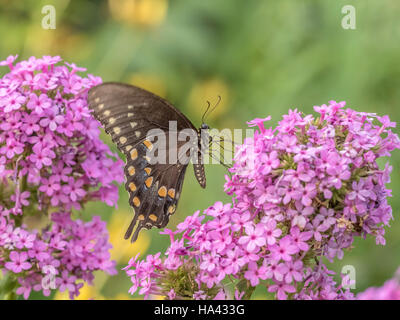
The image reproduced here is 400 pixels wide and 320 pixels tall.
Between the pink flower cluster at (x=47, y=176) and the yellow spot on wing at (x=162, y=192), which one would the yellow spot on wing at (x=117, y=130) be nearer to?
the pink flower cluster at (x=47, y=176)

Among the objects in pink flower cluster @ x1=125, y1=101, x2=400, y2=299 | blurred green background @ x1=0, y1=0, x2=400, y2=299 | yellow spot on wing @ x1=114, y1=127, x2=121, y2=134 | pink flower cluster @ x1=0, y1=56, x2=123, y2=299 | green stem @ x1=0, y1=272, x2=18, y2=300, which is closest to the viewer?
pink flower cluster @ x1=125, y1=101, x2=400, y2=299

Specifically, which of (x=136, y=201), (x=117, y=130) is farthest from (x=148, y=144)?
(x=136, y=201)

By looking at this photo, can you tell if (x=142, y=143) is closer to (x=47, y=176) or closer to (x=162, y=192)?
(x=162, y=192)

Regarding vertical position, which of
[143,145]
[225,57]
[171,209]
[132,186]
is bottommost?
[171,209]

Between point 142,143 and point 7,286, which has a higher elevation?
point 142,143

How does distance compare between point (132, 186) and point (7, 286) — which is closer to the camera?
point (7, 286)

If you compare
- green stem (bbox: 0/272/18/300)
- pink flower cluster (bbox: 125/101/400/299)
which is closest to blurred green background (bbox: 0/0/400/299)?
green stem (bbox: 0/272/18/300)

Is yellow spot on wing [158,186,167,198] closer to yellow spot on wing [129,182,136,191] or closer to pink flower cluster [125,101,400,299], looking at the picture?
yellow spot on wing [129,182,136,191]
